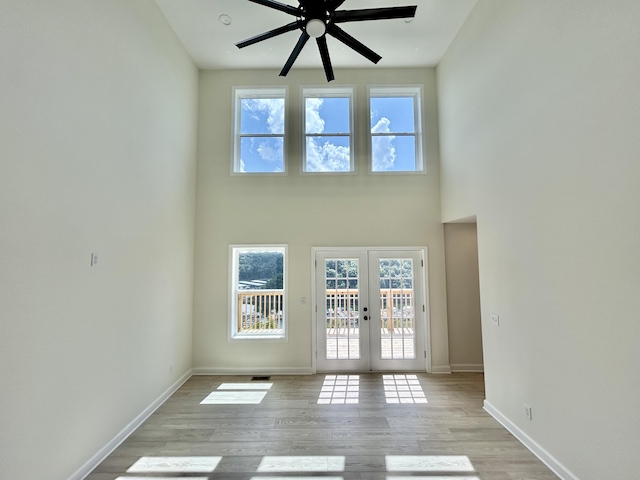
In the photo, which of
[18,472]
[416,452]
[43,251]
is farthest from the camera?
[416,452]

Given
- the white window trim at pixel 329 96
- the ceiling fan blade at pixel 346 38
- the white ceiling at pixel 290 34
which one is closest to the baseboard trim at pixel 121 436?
the white window trim at pixel 329 96

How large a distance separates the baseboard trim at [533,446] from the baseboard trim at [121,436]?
3.88 metres

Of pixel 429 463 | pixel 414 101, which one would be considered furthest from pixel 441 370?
pixel 414 101

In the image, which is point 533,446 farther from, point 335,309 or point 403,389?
point 335,309

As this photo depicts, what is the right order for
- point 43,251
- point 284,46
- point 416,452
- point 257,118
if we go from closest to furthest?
point 43,251, point 416,452, point 284,46, point 257,118

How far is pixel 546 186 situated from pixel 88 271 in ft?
13.1

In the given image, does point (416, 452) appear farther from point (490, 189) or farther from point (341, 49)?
point (341, 49)

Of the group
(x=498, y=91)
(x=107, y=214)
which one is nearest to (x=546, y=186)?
(x=498, y=91)

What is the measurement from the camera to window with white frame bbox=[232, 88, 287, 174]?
16.4ft

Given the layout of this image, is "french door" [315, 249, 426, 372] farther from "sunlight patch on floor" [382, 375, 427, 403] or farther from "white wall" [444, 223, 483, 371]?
"white wall" [444, 223, 483, 371]

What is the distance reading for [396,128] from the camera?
16.7 feet

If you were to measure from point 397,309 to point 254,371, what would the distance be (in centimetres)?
251

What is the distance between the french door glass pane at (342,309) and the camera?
4734 mm

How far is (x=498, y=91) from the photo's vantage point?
3178 millimetres
